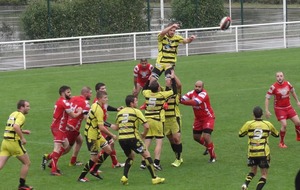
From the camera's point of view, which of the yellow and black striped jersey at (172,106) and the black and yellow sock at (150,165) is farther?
the yellow and black striped jersey at (172,106)

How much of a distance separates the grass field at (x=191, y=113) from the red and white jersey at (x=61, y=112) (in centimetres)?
107

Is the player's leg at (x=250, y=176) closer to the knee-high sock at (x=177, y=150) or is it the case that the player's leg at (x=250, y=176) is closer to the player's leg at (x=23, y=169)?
the knee-high sock at (x=177, y=150)

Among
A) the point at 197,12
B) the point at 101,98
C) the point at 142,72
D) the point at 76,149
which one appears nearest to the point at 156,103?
the point at 101,98

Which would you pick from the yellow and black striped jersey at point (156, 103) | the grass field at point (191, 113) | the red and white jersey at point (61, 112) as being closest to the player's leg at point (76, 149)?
the grass field at point (191, 113)

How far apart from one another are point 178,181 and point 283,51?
24.1 meters

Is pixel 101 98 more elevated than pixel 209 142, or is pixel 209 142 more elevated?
pixel 101 98

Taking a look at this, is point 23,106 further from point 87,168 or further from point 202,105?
point 202,105

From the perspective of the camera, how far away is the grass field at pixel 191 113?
16.2 meters

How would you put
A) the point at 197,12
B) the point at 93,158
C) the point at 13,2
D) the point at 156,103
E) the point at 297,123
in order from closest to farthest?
the point at 93,158
the point at 156,103
the point at 297,123
the point at 197,12
the point at 13,2

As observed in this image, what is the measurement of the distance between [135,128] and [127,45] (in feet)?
75.2

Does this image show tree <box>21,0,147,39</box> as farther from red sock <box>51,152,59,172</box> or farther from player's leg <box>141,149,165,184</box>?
player's leg <box>141,149,165,184</box>

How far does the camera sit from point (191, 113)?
24.4 m

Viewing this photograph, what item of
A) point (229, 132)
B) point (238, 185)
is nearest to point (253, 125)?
point (238, 185)

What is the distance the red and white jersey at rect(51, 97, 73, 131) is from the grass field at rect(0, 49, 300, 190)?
1069 millimetres
